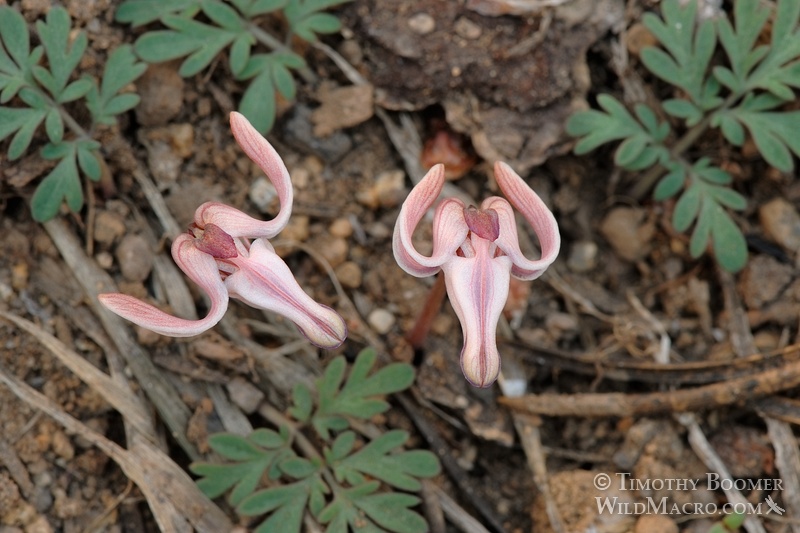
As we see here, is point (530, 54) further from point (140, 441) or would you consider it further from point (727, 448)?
point (140, 441)

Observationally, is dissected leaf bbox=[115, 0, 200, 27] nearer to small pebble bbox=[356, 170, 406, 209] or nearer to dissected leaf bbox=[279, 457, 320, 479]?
small pebble bbox=[356, 170, 406, 209]

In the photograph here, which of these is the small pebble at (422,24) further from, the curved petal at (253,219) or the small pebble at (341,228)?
the curved petal at (253,219)

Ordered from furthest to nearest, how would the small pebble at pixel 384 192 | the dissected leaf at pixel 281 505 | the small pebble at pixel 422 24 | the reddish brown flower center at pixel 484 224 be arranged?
1. the small pebble at pixel 384 192
2. the small pebble at pixel 422 24
3. the dissected leaf at pixel 281 505
4. the reddish brown flower center at pixel 484 224

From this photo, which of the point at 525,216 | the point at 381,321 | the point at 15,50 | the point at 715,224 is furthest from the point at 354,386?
the point at 15,50

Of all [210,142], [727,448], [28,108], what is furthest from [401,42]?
[727,448]

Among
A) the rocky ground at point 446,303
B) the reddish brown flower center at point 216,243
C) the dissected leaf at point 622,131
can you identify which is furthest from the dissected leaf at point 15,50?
the dissected leaf at point 622,131

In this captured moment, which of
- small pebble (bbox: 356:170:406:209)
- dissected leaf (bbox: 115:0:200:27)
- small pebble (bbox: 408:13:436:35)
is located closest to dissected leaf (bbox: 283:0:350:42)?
small pebble (bbox: 408:13:436:35)

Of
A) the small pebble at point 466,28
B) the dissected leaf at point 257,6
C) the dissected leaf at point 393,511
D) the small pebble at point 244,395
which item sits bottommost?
the dissected leaf at point 393,511
